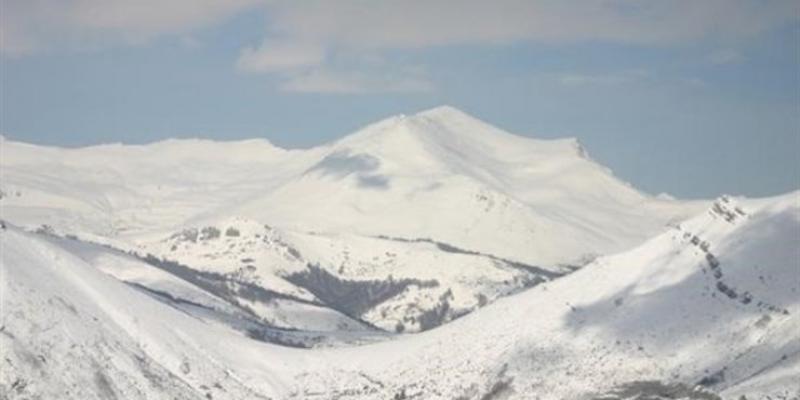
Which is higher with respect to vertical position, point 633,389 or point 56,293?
point 56,293

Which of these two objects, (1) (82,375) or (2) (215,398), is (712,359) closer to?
(2) (215,398)

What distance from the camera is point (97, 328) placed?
19225 cm

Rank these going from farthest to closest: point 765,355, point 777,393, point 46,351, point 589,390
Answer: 1. point 589,390
2. point 765,355
3. point 46,351
4. point 777,393

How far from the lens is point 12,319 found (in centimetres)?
17362

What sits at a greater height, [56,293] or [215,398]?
[56,293]

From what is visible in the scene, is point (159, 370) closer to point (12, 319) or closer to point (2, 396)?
point (12, 319)

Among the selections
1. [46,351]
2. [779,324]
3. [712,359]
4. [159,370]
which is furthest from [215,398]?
[779,324]

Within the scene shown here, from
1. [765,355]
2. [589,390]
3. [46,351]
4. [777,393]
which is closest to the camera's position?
[777,393]

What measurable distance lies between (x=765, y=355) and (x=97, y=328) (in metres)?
108

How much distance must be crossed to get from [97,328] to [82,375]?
67.3 feet

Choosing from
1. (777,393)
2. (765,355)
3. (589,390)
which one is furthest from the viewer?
(589,390)

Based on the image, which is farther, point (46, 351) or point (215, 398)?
point (215, 398)

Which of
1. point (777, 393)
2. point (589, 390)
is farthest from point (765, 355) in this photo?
point (777, 393)

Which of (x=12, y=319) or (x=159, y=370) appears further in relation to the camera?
(x=159, y=370)
